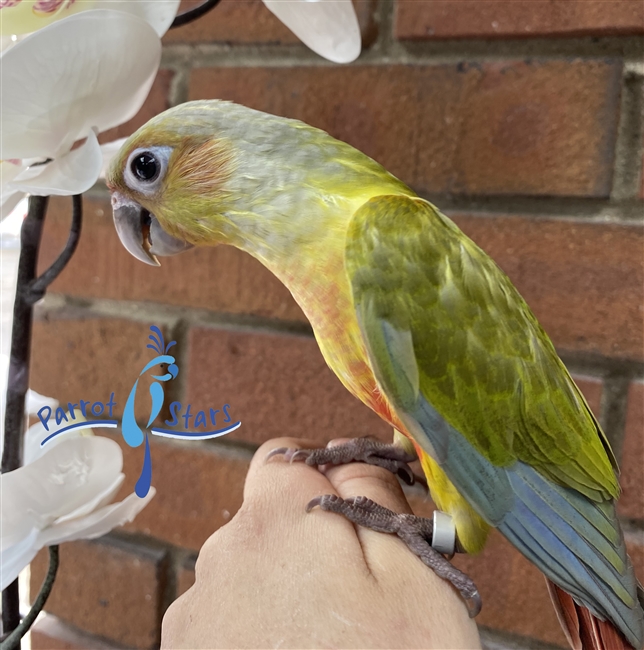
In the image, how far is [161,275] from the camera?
0.57m

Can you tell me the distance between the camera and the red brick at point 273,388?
53 centimetres

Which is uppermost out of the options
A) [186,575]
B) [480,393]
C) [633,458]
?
[480,393]

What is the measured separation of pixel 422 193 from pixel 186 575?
50 centimetres

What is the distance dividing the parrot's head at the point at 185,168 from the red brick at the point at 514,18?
0.20 meters

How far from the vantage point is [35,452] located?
40 centimetres

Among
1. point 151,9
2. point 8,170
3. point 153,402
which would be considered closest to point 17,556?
point 153,402

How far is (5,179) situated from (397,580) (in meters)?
0.36

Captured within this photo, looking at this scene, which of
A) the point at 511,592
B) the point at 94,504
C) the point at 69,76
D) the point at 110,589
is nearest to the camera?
the point at 69,76

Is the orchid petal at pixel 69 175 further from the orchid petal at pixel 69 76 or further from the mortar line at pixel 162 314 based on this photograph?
the mortar line at pixel 162 314

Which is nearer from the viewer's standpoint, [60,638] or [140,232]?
[140,232]

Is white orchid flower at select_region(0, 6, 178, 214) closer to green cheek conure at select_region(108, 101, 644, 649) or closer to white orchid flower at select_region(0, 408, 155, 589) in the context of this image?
green cheek conure at select_region(108, 101, 644, 649)

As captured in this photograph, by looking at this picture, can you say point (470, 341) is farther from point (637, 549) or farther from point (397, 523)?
point (637, 549)

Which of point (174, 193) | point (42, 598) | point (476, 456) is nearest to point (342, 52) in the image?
point (174, 193)

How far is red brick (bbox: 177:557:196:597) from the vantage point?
60 centimetres
